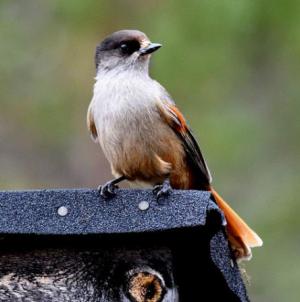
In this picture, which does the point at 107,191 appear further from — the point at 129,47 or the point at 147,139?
the point at 129,47

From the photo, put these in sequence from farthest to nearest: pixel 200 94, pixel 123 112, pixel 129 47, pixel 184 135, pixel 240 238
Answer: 1. pixel 200 94
2. pixel 129 47
3. pixel 184 135
4. pixel 123 112
5. pixel 240 238

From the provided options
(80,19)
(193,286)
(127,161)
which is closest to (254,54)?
(80,19)

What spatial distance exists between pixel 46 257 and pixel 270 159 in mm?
7243

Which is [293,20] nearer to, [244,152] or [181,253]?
[244,152]

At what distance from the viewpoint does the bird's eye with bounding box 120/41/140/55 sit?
7.29 m

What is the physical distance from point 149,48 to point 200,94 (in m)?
5.19

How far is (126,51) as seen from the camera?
7.33 meters

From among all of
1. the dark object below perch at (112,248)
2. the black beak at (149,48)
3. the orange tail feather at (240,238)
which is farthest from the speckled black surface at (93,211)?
the black beak at (149,48)

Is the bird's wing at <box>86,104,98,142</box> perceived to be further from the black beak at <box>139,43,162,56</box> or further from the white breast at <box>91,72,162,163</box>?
the black beak at <box>139,43,162,56</box>

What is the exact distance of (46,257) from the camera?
18.6ft

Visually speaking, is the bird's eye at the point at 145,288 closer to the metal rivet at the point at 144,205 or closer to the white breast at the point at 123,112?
A: the metal rivet at the point at 144,205

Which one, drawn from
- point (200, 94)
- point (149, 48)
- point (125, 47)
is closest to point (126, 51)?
point (125, 47)

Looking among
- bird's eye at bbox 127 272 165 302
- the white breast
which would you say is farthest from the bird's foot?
the white breast

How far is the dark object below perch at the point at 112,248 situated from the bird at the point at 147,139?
98 centimetres
